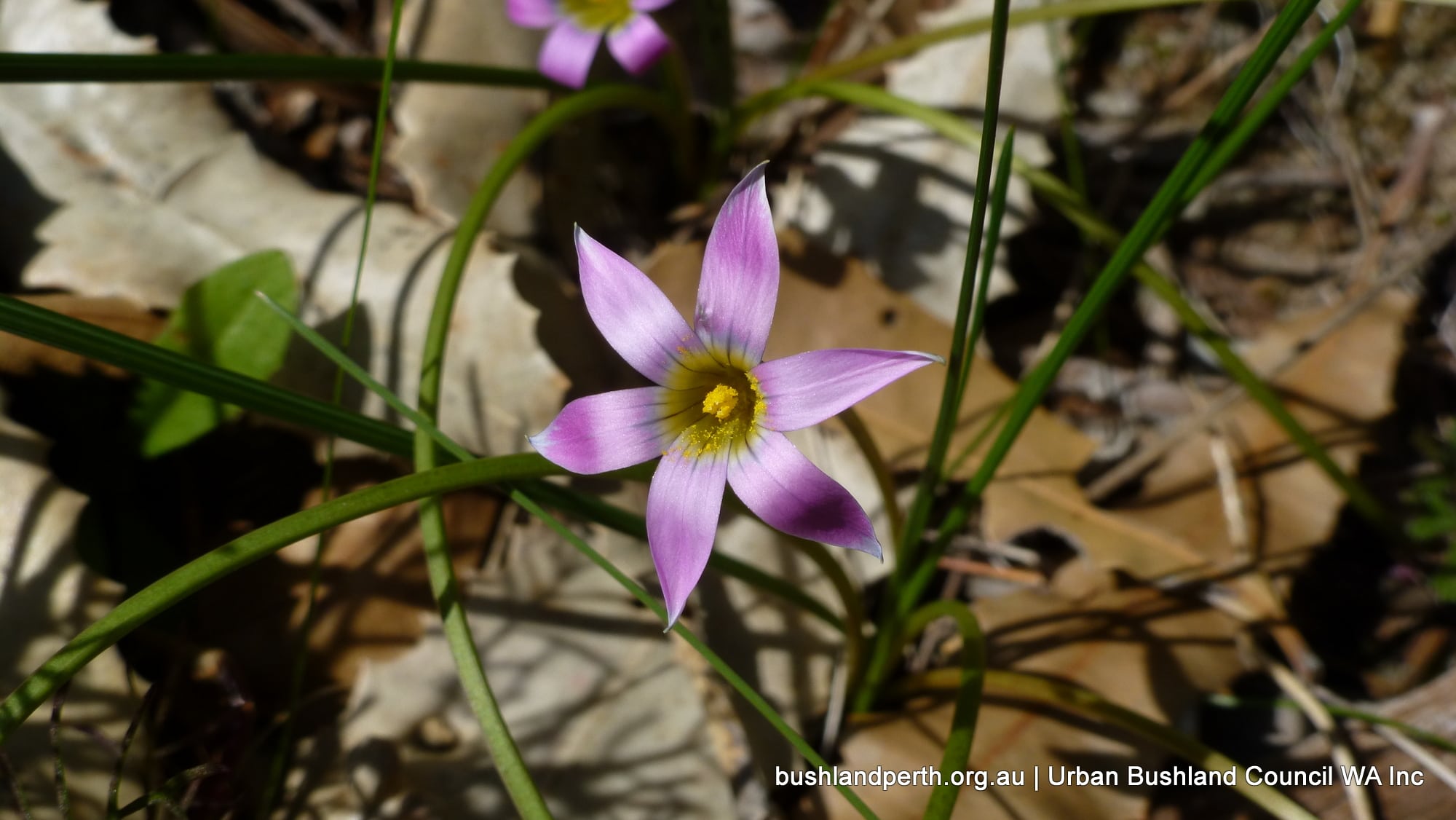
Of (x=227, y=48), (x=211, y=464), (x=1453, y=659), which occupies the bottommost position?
(x=1453, y=659)

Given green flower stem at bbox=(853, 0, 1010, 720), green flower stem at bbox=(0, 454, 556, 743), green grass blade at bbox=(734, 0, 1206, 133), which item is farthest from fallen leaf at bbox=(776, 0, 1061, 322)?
green flower stem at bbox=(0, 454, 556, 743)

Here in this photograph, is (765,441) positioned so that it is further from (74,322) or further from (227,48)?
(227,48)

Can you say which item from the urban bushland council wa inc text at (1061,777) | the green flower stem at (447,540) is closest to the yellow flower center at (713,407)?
the green flower stem at (447,540)

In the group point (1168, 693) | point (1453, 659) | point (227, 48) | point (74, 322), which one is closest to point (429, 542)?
point (74, 322)

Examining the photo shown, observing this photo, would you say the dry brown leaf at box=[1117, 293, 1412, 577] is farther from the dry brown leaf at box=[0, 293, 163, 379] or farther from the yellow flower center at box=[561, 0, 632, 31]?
the dry brown leaf at box=[0, 293, 163, 379]

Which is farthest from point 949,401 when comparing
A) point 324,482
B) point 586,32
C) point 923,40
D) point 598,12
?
point 598,12

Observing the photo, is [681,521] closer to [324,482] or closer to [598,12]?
[324,482]
